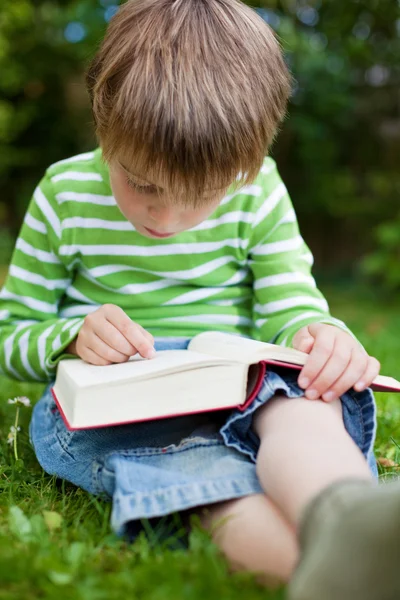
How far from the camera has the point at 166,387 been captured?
1113 mm

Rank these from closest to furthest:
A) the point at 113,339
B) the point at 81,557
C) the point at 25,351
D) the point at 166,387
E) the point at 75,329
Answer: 1. the point at 81,557
2. the point at 166,387
3. the point at 113,339
4. the point at 75,329
5. the point at 25,351

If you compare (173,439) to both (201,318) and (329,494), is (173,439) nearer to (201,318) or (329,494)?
(201,318)

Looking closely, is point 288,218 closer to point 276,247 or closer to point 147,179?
point 276,247

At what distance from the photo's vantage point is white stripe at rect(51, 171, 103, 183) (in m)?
1.57

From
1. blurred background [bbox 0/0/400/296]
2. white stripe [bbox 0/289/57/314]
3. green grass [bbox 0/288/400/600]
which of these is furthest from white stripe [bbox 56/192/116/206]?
blurred background [bbox 0/0/400/296]

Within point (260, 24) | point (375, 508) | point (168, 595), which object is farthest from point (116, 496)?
point (260, 24)

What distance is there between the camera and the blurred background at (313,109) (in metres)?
6.29

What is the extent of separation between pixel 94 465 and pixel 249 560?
0.37 m

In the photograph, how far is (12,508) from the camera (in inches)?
43.6

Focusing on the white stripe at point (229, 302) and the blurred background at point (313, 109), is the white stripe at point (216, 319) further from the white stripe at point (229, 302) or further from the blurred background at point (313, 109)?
the blurred background at point (313, 109)

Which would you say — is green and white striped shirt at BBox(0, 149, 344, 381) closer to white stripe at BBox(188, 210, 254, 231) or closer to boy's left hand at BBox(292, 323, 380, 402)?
white stripe at BBox(188, 210, 254, 231)

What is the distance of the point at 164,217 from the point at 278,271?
0.36 metres

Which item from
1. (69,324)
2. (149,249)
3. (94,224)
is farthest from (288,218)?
(69,324)

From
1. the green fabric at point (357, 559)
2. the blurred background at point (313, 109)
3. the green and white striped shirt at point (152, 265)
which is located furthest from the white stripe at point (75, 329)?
the blurred background at point (313, 109)
